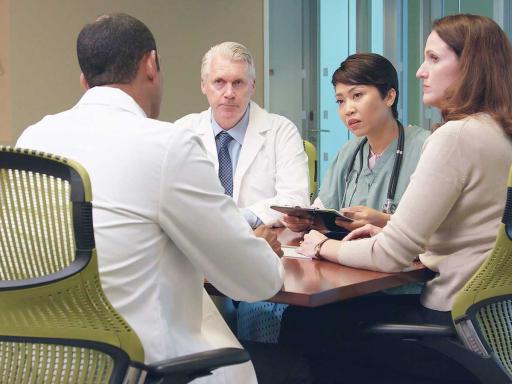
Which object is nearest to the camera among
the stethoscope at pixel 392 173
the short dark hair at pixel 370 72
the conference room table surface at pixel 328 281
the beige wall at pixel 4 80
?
the conference room table surface at pixel 328 281

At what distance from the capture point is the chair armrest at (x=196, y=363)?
1371 mm

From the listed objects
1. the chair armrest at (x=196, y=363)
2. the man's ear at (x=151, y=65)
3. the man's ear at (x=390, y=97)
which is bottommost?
the chair armrest at (x=196, y=363)

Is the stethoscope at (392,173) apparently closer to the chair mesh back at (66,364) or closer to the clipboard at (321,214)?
the clipboard at (321,214)

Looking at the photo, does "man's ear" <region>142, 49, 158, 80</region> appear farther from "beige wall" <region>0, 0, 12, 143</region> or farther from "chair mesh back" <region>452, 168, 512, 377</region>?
"beige wall" <region>0, 0, 12, 143</region>

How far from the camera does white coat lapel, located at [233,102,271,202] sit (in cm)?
321

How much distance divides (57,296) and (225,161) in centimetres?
202

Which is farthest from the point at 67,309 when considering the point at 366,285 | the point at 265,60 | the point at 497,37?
the point at 265,60

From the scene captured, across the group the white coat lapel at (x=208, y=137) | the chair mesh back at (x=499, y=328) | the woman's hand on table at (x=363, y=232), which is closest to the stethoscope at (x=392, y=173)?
the woman's hand on table at (x=363, y=232)

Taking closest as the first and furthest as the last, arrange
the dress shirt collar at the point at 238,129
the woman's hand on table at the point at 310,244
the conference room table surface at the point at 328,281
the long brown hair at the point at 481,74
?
the conference room table surface at the point at 328,281 < the long brown hair at the point at 481,74 < the woman's hand on table at the point at 310,244 < the dress shirt collar at the point at 238,129

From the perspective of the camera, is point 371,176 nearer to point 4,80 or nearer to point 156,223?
point 156,223

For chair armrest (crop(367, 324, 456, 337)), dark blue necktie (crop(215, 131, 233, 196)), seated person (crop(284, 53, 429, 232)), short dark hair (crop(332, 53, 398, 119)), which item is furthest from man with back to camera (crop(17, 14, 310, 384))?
dark blue necktie (crop(215, 131, 233, 196))

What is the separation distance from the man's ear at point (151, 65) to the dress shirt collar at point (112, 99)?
0.10 meters

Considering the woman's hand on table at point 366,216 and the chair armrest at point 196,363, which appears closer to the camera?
the chair armrest at point 196,363

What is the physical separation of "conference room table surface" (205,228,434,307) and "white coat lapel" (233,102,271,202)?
1.07 metres
